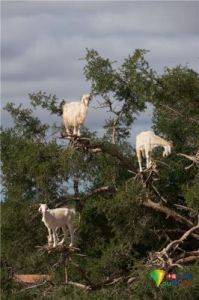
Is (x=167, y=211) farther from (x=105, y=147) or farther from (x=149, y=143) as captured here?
(x=149, y=143)

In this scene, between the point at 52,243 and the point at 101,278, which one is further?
the point at 101,278

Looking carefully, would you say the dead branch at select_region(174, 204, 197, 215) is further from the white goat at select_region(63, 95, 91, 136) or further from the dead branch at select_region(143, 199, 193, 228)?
the white goat at select_region(63, 95, 91, 136)

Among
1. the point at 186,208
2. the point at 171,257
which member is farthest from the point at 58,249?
the point at 186,208

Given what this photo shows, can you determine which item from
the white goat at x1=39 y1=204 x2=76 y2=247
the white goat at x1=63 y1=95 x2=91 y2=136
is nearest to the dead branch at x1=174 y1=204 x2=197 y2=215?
the white goat at x1=39 y1=204 x2=76 y2=247

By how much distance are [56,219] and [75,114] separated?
1507 mm

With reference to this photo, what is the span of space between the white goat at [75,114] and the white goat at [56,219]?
1162mm

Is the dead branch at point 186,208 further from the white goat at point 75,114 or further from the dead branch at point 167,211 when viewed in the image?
the white goat at point 75,114

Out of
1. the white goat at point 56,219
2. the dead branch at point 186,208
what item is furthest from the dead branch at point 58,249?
the dead branch at point 186,208

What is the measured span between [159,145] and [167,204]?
6.57 feet

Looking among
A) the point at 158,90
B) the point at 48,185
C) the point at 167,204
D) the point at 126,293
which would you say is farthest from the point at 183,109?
the point at 126,293

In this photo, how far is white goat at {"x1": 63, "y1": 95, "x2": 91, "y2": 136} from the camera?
461 inches

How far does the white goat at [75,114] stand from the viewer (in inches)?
461

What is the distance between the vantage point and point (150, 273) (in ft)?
37.1

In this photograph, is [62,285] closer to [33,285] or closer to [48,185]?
[33,285]
